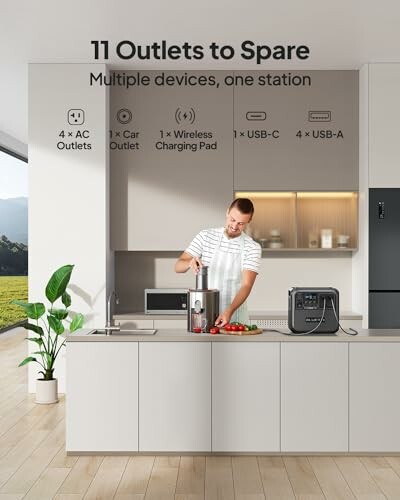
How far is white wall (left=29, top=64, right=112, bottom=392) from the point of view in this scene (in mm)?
6199

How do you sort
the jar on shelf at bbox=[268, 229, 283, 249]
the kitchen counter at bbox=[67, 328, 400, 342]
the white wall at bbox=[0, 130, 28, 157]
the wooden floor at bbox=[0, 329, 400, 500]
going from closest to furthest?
the wooden floor at bbox=[0, 329, 400, 500]
the kitchen counter at bbox=[67, 328, 400, 342]
the jar on shelf at bbox=[268, 229, 283, 249]
the white wall at bbox=[0, 130, 28, 157]

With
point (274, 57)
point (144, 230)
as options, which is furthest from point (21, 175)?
point (274, 57)

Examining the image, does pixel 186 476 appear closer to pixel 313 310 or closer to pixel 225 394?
pixel 225 394

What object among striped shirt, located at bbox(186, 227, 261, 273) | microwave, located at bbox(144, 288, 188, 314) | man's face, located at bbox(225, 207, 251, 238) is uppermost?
man's face, located at bbox(225, 207, 251, 238)

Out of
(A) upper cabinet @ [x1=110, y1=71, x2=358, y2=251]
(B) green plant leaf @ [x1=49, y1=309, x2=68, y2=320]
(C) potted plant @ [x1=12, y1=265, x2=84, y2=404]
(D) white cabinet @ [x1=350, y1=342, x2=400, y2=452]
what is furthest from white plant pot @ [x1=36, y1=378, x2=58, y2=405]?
(D) white cabinet @ [x1=350, y1=342, x2=400, y2=452]

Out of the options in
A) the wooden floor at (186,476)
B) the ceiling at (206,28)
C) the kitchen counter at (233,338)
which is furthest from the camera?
the ceiling at (206,28)

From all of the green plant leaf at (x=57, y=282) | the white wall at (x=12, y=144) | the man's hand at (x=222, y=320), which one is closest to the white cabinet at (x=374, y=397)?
the man's hand at (x=222, y=320)

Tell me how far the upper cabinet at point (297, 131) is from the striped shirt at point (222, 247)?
1654 mm

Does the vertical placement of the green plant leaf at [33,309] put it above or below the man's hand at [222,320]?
below

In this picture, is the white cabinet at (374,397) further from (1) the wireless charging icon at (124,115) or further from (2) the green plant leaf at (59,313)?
(1) the wireless charging icon at (124,115)

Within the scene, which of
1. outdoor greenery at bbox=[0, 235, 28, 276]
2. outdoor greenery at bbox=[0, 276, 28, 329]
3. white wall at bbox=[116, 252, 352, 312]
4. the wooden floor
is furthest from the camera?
outdoor greenery at bbox=[0, 235, 28, 276]

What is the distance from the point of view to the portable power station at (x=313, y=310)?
4.34 meters

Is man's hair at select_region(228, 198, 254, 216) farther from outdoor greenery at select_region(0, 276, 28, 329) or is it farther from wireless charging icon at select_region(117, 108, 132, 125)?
outdoor greenery at select_region(0, 276, 28, 329)

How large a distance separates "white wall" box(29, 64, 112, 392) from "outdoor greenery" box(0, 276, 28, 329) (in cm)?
546
